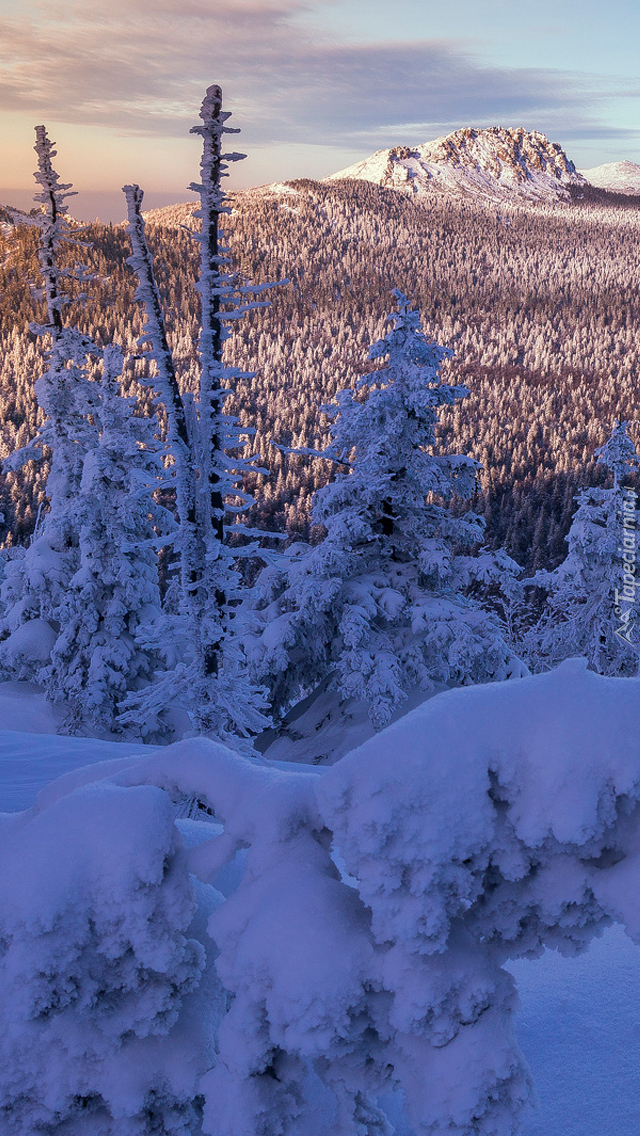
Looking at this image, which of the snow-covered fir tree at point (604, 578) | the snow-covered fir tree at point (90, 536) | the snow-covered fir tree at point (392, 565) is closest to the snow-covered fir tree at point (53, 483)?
the snow-covered fir tree at point (90, 536)

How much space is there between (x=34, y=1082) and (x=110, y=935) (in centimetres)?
95

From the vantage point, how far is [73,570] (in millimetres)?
22344

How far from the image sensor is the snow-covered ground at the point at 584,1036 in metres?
4.92

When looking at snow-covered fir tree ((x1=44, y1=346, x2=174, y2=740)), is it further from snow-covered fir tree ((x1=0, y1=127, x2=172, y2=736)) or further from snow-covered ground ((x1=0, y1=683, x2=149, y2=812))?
snow-covered ground ((x1=0, y1=683, x2=149, y2=812))

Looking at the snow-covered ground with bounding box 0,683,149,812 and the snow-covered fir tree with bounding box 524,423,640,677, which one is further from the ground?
the snow-covered ground with bounding box 0,683,149,812

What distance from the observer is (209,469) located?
12156mm

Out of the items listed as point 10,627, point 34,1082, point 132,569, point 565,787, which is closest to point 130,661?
point 132,569

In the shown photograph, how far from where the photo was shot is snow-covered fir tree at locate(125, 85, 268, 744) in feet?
37.7

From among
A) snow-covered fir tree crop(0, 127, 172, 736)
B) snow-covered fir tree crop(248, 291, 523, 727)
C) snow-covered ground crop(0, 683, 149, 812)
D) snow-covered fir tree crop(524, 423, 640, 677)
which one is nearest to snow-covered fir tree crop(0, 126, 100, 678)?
snow-covered fir tree crop(0, 127, 172, 736)

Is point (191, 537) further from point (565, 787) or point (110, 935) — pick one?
point (565, 787)

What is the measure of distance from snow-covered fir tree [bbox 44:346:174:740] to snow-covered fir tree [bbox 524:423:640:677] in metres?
12.1

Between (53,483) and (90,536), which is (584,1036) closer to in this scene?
(90,536)

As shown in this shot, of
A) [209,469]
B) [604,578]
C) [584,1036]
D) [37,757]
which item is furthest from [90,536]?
[584,1036]

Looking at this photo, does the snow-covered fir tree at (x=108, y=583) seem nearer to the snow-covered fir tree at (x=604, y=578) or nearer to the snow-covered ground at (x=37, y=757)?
the snow-covered ground at (x=37, y=757)
